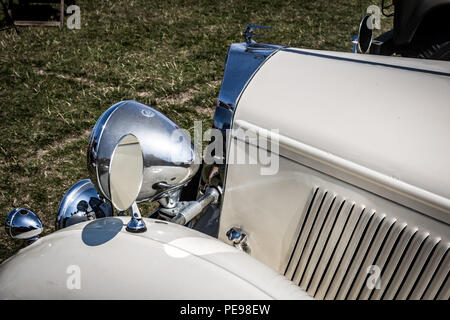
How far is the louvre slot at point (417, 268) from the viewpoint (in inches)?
44.7

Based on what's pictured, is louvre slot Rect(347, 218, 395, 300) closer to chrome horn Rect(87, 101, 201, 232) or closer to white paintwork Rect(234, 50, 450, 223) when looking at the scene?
white paintwork Rect(234, 50, 450, 223)

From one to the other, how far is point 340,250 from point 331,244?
0.04 meters

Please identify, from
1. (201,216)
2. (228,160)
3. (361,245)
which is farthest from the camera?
(201,216)

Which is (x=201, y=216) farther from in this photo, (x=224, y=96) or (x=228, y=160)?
(x=224, y=96)

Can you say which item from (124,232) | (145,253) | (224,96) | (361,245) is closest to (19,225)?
(124,232)

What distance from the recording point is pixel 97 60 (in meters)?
4.91

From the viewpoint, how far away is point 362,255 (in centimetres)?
126

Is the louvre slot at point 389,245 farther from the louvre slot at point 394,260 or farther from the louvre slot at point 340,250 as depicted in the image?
the louvre slot at point 340,250

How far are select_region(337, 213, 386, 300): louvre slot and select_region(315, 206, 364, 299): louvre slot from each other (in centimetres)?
4

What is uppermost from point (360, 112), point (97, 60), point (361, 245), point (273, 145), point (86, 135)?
point (360, 112)

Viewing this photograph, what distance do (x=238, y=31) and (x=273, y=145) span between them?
4.97 metres

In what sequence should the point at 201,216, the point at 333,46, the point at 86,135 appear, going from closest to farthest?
the point at 201,216 < the point at 86,135 < the point at 333,46

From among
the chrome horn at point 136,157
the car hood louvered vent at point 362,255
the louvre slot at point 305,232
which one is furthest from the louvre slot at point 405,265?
the chrome horn at point 136,157

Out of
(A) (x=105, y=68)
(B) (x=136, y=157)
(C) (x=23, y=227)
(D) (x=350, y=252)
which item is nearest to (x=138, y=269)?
(B) (x=136, y=157)
